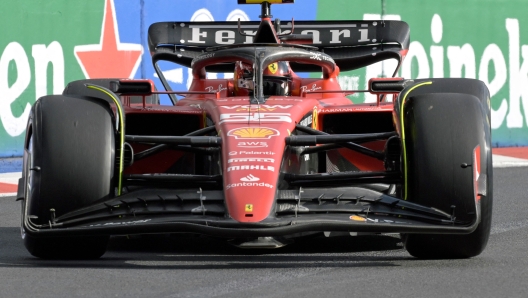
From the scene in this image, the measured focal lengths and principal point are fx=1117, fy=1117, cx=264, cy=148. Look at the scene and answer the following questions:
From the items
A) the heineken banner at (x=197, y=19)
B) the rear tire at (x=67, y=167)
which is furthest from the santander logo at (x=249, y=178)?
the heineken banner at (x=197, y=19)

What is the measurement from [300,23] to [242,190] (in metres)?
4.00

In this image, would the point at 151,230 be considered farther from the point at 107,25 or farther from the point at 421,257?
the point at 107,25

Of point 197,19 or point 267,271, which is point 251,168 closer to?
point 267,271

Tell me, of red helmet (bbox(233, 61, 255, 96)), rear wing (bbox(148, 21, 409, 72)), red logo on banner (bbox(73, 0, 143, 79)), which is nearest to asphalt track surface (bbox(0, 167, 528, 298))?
red helmet (bbox(233, 61, 255, 96))

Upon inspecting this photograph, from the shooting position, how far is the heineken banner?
11.4 m

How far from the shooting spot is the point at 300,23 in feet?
30.1

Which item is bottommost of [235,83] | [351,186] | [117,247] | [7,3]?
[117,247]

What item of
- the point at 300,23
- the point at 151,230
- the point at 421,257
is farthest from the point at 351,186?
the point at 300,23

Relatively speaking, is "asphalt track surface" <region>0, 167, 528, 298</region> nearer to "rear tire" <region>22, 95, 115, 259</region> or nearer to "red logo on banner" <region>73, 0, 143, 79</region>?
"rear tire" <region>22, 95, 115, 259</region>

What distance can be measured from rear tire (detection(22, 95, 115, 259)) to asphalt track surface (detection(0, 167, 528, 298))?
111mm

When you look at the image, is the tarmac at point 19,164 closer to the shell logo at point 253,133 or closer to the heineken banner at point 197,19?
the heineken banner at point 197,19

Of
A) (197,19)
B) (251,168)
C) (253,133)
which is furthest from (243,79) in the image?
(197,19)

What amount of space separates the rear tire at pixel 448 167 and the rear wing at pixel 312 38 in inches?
122

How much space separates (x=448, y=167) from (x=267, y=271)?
3.54 ft
